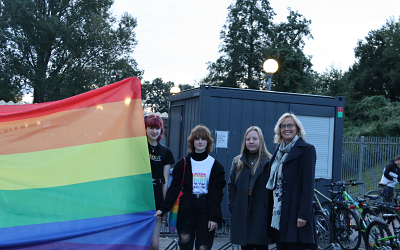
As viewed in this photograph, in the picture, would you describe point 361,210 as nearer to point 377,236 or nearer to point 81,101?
point 377,236

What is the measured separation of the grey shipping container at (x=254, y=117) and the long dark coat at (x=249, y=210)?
368 cm

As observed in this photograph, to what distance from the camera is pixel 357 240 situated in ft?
23.1

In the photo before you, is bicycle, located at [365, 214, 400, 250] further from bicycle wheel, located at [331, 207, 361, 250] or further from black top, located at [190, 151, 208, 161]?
black top, located at [190, 151, 208, 161]

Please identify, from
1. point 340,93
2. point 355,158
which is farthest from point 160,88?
point 355,158

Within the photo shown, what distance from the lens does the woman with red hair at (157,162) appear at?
443cm

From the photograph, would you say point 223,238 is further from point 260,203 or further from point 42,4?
point 42,4

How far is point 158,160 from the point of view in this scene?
4.48m

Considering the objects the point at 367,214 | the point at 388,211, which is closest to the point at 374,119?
the point at 388,211

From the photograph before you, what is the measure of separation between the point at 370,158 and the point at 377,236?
8.65m

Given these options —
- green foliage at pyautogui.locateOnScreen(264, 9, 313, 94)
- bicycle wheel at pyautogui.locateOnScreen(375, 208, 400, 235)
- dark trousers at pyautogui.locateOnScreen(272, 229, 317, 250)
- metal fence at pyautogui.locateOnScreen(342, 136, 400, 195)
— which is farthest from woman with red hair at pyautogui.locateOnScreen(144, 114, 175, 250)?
green foliage at pyautogui.locateOnScreen(264, 9, 313, 94)

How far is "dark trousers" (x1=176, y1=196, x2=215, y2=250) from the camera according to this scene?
13.9 feet

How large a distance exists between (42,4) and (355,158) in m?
24.4

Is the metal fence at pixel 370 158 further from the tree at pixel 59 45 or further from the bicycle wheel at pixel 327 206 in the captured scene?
the tree at pixel 59 45

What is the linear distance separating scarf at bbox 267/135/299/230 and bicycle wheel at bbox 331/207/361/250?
368cm
